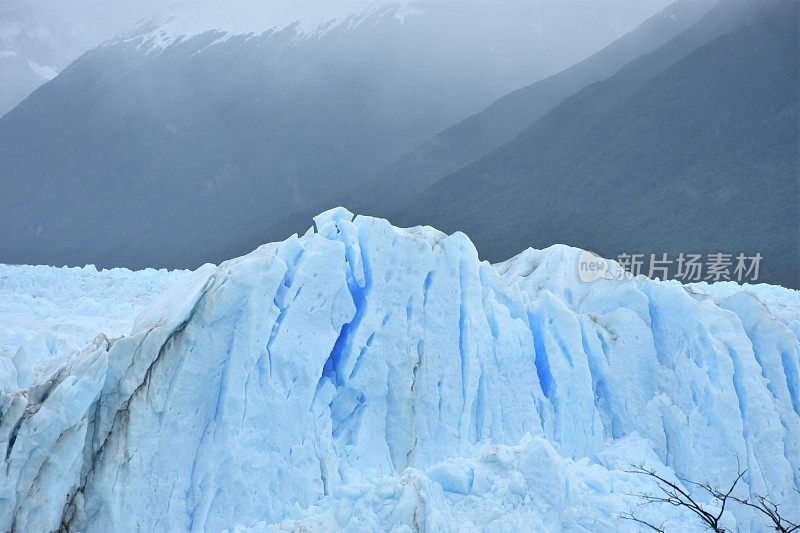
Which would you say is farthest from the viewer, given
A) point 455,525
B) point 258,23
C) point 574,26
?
point 258,23

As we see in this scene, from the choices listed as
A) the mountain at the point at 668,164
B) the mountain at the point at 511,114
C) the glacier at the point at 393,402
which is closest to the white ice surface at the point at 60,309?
the glacier at the point at 393,402

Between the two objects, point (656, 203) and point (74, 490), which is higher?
point (74, 490)

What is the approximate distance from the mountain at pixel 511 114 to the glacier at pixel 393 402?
31.4 m

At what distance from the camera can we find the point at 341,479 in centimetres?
724

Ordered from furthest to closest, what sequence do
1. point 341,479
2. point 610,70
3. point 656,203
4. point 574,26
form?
1. point 574,26
2. point 610,70
3. point 656,203
4. point 341,479

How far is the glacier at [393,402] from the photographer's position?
6.50 meters

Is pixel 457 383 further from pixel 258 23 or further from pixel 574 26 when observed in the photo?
pixel 258 23

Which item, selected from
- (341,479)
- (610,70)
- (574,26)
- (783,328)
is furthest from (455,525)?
(574,26)

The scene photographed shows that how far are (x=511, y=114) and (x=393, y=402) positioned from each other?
3802cm

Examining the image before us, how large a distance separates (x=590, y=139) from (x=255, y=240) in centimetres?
2023

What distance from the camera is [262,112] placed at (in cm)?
4869

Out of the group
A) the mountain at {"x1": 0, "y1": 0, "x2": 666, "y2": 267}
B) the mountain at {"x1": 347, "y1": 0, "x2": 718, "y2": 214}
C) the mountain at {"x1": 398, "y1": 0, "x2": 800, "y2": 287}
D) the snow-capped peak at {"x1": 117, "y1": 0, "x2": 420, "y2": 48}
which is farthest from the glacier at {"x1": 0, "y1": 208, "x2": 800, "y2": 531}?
the snow-capped peak at {"x1": 117, "y1": 0, "x2": 420, "y2": 48}

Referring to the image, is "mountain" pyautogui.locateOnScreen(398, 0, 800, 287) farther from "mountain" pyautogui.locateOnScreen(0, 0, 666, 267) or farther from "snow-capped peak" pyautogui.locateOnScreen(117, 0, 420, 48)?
"snow-capped peak" pyautogui.locateOnScreen(117, 0, 420, 48)

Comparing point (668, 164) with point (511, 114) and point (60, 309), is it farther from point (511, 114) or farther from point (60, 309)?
point (60, 309)
